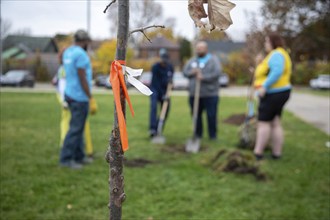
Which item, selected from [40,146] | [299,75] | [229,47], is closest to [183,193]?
[40,146]

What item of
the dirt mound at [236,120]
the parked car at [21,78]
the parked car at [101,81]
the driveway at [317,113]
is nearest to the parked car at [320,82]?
the driveway at [317,113]

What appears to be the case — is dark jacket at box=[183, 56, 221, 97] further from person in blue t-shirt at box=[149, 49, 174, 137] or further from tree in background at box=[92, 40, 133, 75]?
tree in background at box=[92, 40, 133, 75]

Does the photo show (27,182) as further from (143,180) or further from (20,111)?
(20,111)

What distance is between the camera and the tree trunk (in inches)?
62.2

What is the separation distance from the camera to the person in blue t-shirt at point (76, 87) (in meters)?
4.95

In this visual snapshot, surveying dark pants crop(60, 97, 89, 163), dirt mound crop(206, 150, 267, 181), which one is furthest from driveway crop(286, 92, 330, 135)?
dark pants crop(60, 97, 89, 163)

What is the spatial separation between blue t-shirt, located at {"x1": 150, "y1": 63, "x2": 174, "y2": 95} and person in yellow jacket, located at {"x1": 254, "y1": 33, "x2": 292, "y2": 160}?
2.67 meters

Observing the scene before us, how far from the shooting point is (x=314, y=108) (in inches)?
505

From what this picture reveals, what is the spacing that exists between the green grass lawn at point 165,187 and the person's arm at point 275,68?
4.12 feet

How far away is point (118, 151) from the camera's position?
1666 millimetres

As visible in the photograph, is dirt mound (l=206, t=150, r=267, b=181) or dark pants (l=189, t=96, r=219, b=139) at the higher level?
dark pants (l=189, t=96, r=219, b=139)

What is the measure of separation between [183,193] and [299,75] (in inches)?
491

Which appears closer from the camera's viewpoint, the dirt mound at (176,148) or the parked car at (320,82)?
the dirt mound at (176,148)

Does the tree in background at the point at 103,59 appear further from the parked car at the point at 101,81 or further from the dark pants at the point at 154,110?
the dark pants at the point at 154,110
